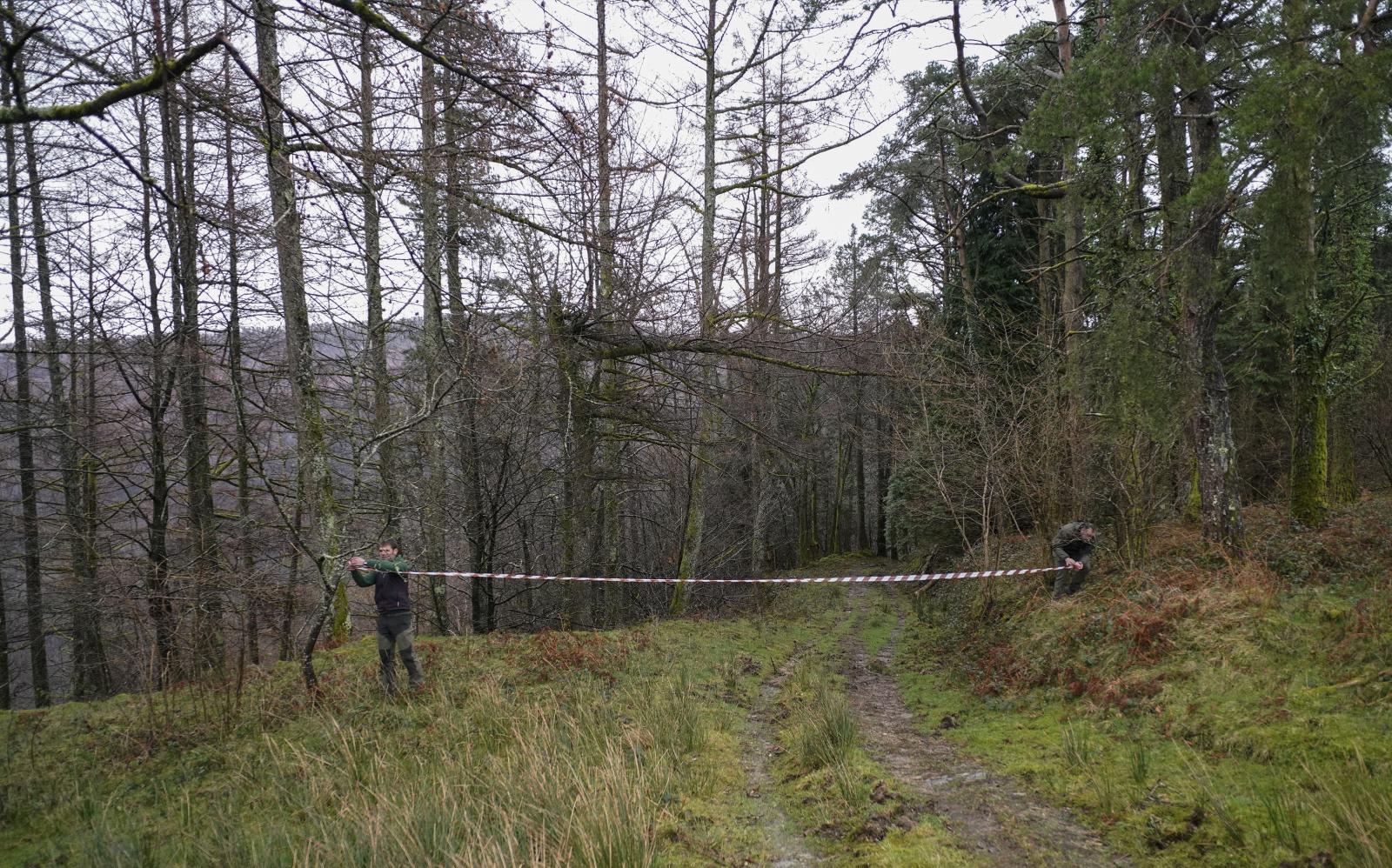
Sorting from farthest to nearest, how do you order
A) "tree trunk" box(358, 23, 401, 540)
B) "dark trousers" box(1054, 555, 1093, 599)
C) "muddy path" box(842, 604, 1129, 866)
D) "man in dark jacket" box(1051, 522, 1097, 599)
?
"dark trousers" box(1054, 555, 1093, 599) → "man in dark jacket" box(1051, 522, 1097, 599) → "tree trunk" box(358, 23, 401, 540) → "muddy path" box(842, 604, 1129, 866)

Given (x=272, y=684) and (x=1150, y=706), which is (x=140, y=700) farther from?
(x=1150, y=706)

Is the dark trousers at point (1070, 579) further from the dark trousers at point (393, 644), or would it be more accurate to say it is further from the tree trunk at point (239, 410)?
the tree trunk at point (239, 410)

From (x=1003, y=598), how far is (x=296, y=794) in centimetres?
951

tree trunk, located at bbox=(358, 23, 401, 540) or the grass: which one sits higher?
tree trunk, located at bbox=(358, 23, 401, 540)

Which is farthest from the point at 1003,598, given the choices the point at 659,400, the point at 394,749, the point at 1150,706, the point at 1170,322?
the point at 394,749

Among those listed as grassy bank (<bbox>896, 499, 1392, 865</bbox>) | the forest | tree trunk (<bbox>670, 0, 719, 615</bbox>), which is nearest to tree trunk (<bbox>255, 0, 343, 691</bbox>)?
the forest

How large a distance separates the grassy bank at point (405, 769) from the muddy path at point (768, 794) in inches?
4.8

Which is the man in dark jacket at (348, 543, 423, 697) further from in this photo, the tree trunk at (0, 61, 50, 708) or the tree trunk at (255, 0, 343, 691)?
the tree trunk at (0, 61, 50, 708)

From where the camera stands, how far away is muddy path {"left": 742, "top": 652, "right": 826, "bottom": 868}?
384 cm

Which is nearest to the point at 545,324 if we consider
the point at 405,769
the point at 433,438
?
the point at 433,438

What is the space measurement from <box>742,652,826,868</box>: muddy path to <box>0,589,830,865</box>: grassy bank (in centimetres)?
12

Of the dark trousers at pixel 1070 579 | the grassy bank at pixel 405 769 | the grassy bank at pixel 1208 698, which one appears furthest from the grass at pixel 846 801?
the dark trousers at pixel 1070 579

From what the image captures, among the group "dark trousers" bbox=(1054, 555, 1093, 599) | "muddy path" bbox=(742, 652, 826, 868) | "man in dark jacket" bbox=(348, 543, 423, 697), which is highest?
"man in dark jacket" bbox=(348, 543, 423, 697)

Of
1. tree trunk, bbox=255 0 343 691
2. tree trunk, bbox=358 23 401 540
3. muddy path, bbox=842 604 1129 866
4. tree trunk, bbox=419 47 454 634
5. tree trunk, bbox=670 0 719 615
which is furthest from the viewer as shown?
tree trunk, bbox=670 0 719 615
